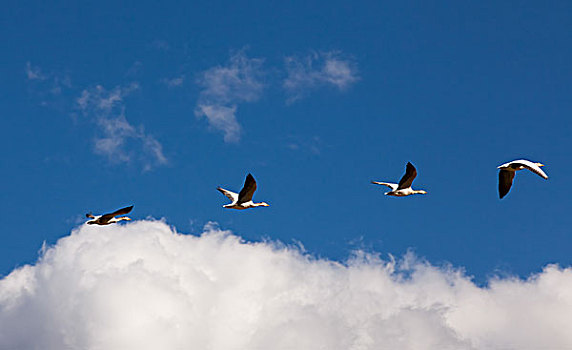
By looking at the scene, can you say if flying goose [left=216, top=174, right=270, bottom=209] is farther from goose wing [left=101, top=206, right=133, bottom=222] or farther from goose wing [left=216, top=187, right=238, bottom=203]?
goose wing [left=101, top=206, right=133, bottom=222]

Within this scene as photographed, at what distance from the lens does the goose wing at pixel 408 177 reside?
75438 mm

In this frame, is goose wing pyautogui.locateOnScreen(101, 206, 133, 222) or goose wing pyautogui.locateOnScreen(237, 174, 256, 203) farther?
goose wing pyautogui.locateOnScreen(237, 174, 256, 203)

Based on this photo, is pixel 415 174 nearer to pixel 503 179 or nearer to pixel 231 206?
pixel 503 179

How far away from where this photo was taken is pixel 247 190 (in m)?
75.7

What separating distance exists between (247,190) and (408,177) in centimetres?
1624

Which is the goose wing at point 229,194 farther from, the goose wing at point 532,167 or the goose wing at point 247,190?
the goose wing at point 532,167

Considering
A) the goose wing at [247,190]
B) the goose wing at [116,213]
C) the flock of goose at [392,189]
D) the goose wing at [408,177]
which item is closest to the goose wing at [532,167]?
the flock of goose at [392,189]

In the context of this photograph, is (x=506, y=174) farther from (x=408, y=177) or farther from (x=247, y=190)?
(x=247, y=190)

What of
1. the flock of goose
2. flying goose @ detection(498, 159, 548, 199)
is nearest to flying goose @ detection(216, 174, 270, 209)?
the flock of goose

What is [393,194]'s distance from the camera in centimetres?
8038

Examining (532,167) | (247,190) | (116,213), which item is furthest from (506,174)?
(116,213)

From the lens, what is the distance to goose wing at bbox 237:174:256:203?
74062 millimetres

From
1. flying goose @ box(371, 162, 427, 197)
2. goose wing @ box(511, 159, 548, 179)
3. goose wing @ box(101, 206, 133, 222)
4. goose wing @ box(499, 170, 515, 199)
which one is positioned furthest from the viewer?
flying goose @ box(371, 162, 427, 197)

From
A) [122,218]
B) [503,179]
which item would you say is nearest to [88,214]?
[122,218]
